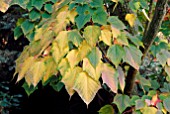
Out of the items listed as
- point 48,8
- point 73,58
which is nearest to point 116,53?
point 73,58

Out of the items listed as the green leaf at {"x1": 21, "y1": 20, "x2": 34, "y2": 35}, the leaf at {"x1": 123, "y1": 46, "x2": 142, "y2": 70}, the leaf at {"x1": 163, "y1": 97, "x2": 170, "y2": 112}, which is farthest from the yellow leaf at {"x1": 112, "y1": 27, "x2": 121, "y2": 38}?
the green leaf at {"x1": 21, "y1": 20, "x2": 34, "y2": 35}

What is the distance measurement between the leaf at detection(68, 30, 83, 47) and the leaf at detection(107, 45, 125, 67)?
0.50 feet

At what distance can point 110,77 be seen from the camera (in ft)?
4.92

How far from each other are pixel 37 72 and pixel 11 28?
233 cm

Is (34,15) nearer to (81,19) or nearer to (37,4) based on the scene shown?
(37,4)

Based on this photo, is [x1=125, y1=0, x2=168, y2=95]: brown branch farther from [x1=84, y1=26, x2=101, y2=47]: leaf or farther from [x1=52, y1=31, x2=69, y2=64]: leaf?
[x1=52, y1=31, x2=69, y2=64]: leaf

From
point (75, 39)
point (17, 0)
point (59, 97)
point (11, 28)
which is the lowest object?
point (59, 97)

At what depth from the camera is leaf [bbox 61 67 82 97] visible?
1.43 meters

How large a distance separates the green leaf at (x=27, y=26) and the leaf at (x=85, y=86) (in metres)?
0.56

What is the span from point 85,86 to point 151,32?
20.3 inches

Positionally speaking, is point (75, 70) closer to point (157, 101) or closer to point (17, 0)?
point (17, 0)

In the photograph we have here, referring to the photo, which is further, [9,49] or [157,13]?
[9,49]

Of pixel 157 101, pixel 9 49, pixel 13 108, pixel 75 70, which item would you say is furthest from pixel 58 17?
pixel 9 49

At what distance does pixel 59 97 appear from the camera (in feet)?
10.7
